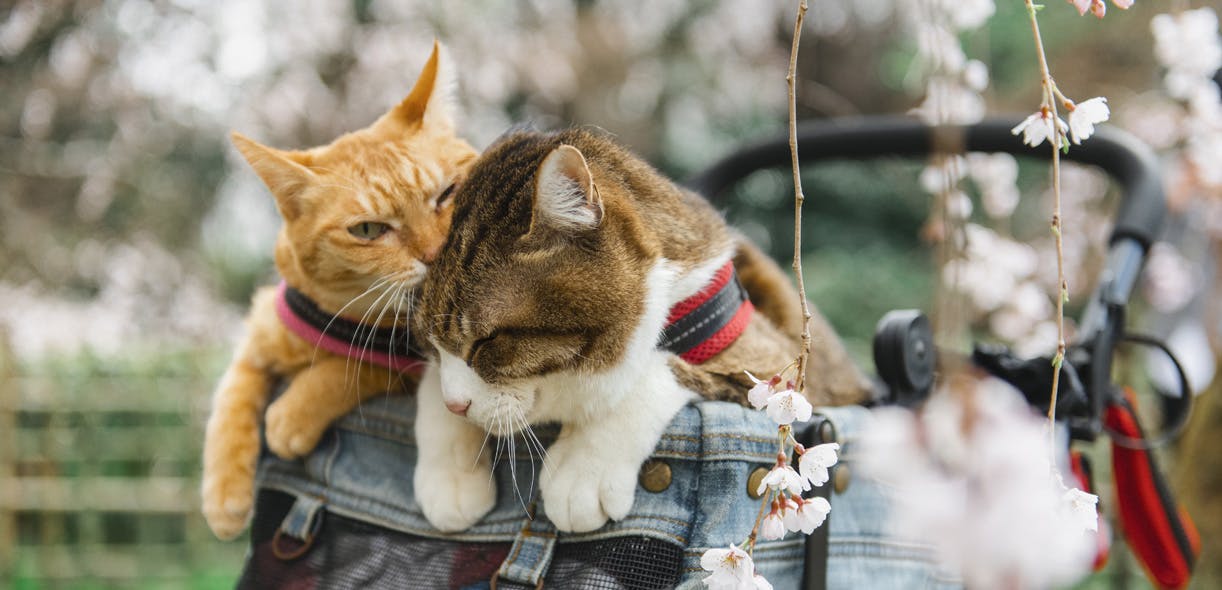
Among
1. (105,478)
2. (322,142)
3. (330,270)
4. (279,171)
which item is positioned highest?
(322,142)

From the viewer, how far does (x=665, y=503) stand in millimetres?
894

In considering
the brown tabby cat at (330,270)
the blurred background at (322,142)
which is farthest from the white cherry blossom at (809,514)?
the blurred background at (322,142)

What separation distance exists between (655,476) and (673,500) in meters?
0.03

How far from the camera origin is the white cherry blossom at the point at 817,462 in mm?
784

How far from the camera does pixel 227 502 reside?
45.4 inches

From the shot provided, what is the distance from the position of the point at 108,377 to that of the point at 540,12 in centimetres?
298

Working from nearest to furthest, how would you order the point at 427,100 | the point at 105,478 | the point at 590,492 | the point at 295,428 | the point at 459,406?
the point at 590,492, the point at 459,406, the point at 295,428, the point at 427,100, the point at 105,478

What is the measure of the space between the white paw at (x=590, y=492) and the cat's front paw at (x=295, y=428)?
34cm

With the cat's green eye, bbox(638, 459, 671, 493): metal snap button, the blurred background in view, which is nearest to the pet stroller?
bbox(638, 459, 671, 493): metal snap button

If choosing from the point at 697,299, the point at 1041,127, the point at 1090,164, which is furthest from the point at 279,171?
the point at 1090,164

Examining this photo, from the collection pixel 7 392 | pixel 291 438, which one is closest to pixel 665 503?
pixel 291 438

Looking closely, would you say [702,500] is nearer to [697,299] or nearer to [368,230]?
[697,299]

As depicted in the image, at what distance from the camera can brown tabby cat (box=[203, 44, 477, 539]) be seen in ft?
3.66

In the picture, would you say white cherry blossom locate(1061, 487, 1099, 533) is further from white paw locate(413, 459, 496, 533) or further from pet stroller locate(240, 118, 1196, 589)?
white paw locate(413, 459, 496, 533)
